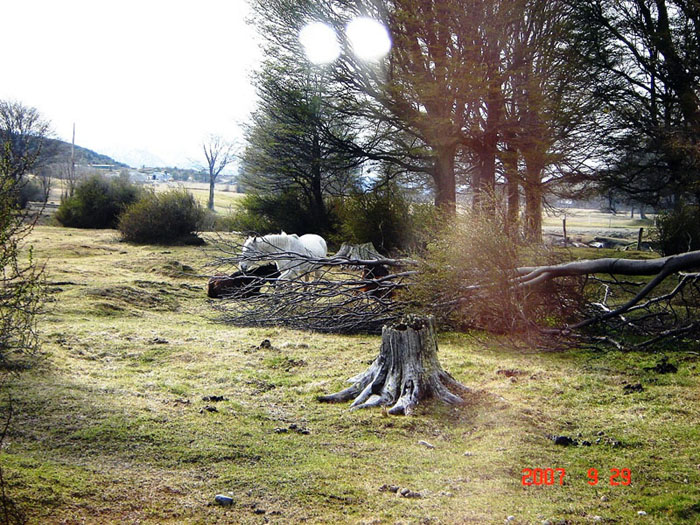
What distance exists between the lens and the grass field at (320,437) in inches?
124

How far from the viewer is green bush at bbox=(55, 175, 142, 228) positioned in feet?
90.0

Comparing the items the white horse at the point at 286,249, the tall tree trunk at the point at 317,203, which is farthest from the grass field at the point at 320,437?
Answer: the tall tree trunk at the point at 317,203

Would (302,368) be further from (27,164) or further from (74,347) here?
(27,164)

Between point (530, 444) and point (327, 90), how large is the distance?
14.0 m

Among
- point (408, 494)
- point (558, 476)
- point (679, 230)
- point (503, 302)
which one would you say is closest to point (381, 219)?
point (679, 230)

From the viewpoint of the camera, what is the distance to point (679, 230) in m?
16.6

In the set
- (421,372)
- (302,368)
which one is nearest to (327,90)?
(302,368)

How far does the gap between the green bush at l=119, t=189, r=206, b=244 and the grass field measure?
14738 mm

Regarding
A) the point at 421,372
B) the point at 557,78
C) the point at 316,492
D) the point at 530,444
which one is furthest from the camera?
the point at 557,78

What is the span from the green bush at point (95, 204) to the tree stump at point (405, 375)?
2430 cm

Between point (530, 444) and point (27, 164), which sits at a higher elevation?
point (27, 164)

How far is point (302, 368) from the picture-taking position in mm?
6445

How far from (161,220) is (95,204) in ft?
23.7

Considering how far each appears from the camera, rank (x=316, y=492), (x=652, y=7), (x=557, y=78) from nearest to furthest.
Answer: (x=316, y=492)
(x=557, y=78)
(x=652, y=7)
